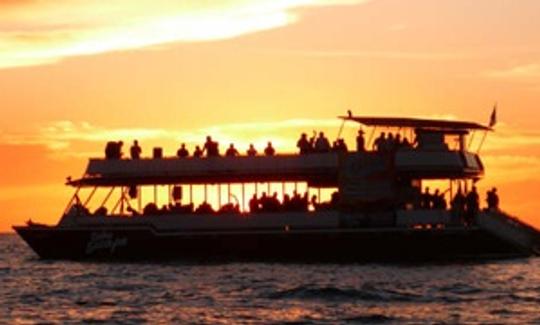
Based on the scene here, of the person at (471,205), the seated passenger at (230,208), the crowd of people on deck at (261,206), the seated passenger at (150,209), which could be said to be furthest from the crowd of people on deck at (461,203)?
the seated passenger at (150,209)

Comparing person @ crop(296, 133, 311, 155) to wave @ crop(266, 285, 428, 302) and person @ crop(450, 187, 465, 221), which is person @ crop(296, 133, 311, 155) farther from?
wave @ crop(266, 285, 428, 302)

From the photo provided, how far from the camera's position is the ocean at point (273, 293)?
119 feet

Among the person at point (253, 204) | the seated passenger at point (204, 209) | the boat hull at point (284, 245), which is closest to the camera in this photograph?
the boat hull at point (284, 245)

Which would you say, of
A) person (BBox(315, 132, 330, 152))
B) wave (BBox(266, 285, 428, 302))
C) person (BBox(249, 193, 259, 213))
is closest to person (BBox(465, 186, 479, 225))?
person (BBox(315, 132, 330, 152))

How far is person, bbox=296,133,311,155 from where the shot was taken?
59.4 meters

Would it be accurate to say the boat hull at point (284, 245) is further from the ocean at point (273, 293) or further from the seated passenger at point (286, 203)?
the seated passenger at point (286, 203)

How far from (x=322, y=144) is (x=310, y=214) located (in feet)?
10.3

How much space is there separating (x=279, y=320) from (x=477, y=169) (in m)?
27.1

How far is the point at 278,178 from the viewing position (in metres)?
59.9

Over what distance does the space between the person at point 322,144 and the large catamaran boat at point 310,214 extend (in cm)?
36

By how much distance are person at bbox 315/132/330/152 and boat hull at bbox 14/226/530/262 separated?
3.98 meters

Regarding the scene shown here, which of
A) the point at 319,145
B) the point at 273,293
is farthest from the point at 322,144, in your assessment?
the point at 273,293

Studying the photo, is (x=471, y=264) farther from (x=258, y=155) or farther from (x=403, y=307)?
(x=403, y=307)

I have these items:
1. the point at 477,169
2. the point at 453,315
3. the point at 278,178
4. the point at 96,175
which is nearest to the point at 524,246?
the point at 477,169
